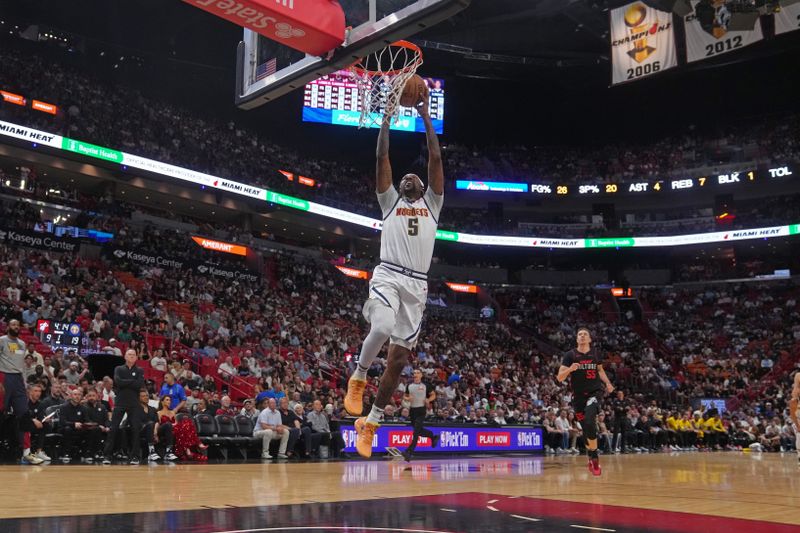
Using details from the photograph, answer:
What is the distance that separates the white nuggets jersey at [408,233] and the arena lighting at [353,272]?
2952cm

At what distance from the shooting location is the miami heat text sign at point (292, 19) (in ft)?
20.2

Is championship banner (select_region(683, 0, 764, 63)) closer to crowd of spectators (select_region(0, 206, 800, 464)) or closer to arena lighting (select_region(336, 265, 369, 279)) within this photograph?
crowd of spectators (select_region(0, 206, 800, 464))

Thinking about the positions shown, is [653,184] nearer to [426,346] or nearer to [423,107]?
[426,346]

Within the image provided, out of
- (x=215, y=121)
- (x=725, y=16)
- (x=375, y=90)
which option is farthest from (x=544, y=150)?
(x=375, y=90)

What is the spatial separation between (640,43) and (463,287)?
72.3 ft

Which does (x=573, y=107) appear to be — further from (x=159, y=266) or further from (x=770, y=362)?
(x=159, y=266)

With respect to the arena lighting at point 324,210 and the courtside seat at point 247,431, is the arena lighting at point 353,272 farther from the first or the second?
the courtside seat at point 247,431

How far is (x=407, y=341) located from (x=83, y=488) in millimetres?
3048

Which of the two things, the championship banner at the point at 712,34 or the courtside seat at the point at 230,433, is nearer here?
the courtside seat at the point at 230,433

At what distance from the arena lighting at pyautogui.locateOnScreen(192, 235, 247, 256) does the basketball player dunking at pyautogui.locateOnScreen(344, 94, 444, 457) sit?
25.5 metres

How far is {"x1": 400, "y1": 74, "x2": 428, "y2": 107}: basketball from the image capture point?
599 cm

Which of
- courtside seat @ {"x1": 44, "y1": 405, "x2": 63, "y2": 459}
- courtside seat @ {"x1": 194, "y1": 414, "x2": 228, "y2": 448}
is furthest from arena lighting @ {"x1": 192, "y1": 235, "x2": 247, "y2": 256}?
courtside seat @ {"x1": 44, "y1": 405, "x2": 63, "y2": 459}

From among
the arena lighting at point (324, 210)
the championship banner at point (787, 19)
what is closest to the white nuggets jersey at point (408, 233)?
the championship banner at point (787, 19)

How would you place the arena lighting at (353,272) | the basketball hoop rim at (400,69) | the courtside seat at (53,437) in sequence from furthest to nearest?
the arena lighting at (353,272), the courtside seat at (53,437), the basketball hoop rim at (400,69)
